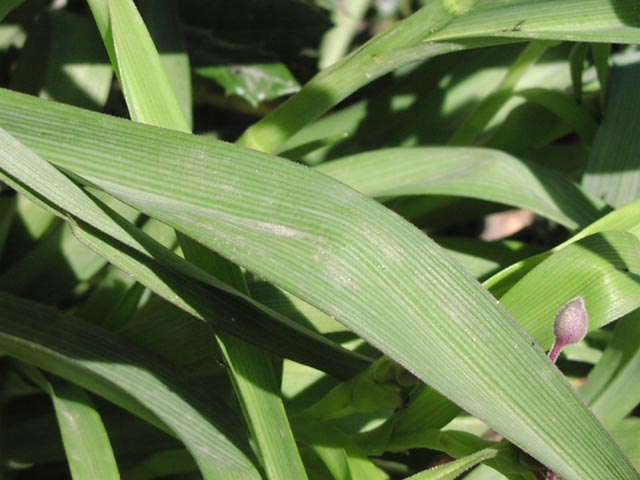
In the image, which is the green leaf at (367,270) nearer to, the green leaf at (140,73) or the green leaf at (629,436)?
the green leaf at (140,73)

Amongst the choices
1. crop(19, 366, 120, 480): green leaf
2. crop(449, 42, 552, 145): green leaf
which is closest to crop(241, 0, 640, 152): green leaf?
crop(449, 42, 552, 145): green leaf

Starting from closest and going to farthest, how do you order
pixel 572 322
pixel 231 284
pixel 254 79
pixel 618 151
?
pixel 572 322 → pixel 231 284 → pixel 618 151 → pixel 254 79

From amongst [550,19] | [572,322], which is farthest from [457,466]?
[550,19]

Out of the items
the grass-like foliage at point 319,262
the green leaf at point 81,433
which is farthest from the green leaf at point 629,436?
the green leaf at point 81,433

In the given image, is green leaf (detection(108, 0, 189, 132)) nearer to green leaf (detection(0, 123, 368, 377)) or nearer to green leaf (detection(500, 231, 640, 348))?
green leaf (detection(0, 123, 368, 377))

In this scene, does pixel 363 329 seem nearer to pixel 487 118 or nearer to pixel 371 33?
pixel 487 118

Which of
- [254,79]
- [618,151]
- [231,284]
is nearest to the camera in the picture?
[231,284]

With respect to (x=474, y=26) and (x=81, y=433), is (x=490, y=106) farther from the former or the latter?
(x=81, y=433)
